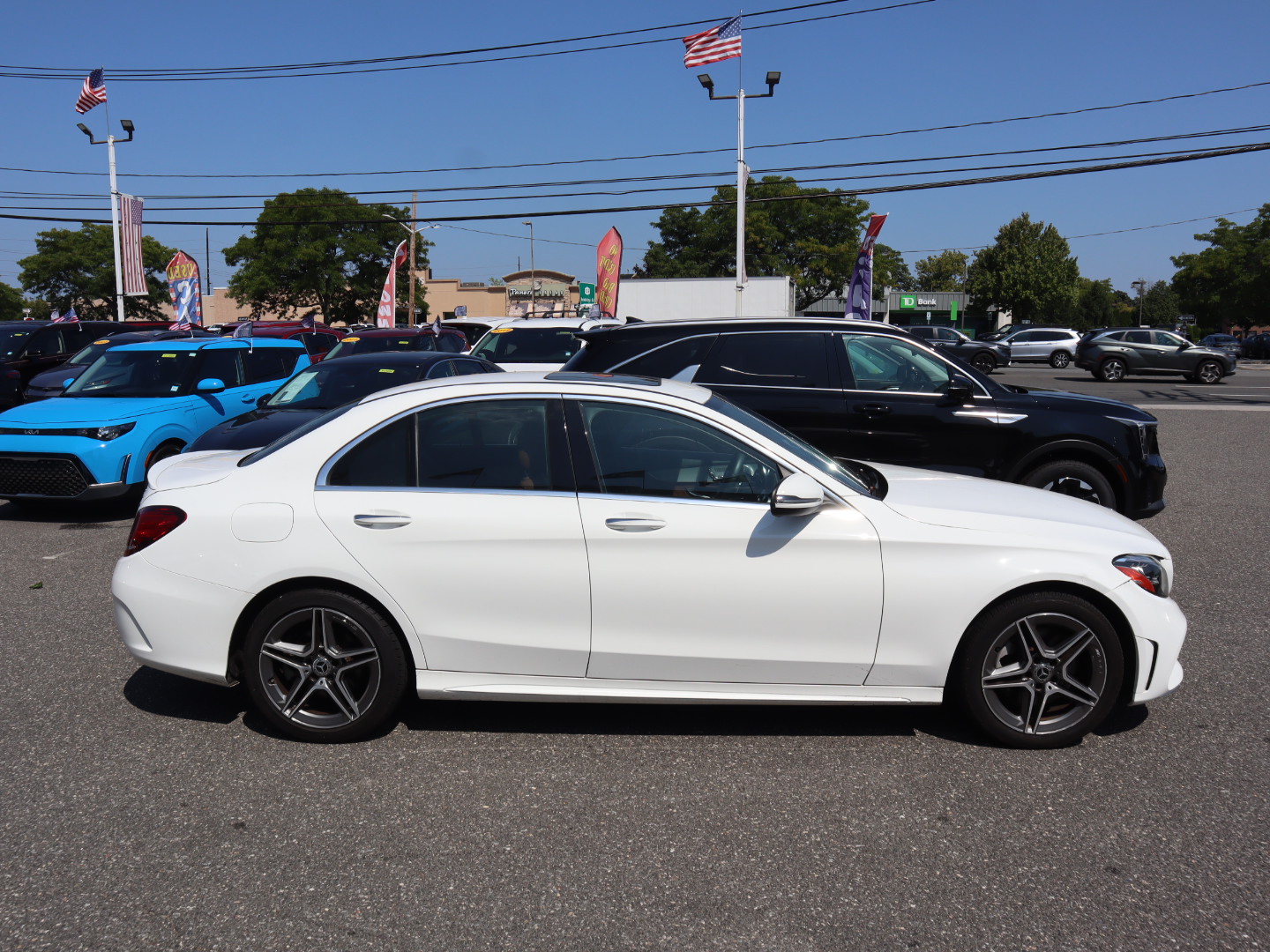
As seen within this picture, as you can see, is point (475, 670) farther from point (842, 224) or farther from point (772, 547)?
point (842, 224)

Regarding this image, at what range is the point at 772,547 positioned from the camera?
13.0 ft

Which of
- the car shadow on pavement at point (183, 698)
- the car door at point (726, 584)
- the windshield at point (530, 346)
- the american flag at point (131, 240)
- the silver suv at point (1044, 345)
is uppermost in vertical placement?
the american flag at point (131, 240)

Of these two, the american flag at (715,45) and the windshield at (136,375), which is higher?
the american flag at (715,45)

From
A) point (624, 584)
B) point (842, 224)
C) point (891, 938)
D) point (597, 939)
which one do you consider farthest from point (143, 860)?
point (842, 224)

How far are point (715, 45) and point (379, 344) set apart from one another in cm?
1515

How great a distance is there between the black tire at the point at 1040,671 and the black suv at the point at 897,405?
3.42m

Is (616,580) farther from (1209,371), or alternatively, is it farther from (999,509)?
(1209,371)

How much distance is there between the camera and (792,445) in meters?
4.37

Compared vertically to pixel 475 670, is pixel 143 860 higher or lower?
lower

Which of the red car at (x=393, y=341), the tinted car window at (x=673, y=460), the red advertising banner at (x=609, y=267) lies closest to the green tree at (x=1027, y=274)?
the red advertising banner at (x=609, y=267)

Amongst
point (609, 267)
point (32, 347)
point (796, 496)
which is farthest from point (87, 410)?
point (609, 267)

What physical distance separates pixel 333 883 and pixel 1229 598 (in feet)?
19.3

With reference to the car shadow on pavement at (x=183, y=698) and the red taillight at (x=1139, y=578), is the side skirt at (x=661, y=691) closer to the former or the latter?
the red taillight at (x=1139, y=578)

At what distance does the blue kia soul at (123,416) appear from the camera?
8828 mm
